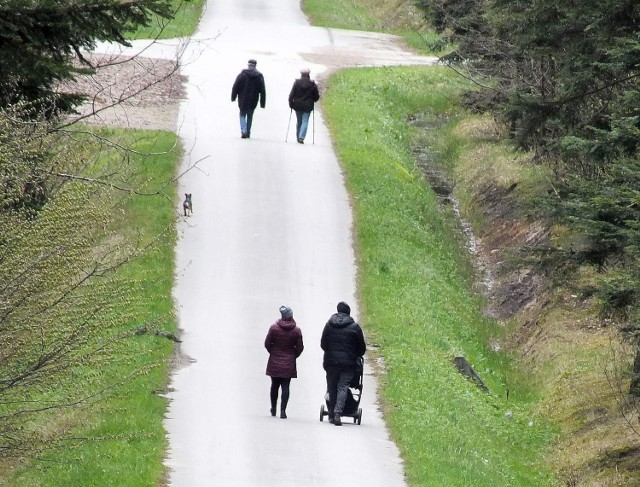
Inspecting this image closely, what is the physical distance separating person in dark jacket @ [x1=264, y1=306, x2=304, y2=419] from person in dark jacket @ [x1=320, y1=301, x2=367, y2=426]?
0.38 m

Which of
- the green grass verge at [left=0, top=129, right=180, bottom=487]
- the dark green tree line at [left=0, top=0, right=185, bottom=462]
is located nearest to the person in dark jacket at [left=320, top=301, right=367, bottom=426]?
the green grass verge at [left=0, top=129, right=180, bottom=487]

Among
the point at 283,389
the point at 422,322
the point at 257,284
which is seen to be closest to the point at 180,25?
the point at 257,284

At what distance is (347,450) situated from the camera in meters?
16.1

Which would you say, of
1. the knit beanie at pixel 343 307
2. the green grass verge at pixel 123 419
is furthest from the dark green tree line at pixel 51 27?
the knit beanie at pixel 343 307

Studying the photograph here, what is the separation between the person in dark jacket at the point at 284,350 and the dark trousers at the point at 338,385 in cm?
49

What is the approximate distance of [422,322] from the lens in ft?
77.0

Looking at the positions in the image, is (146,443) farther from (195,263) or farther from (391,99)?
(391,99)

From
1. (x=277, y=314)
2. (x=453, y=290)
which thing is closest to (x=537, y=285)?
(x=453, y=290)

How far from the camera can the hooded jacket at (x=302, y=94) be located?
3161 centimetres

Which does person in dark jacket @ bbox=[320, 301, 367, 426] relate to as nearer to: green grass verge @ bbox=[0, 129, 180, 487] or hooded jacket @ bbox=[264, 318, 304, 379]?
hooded jacket @ bbox=[264, 318, 304, 379]

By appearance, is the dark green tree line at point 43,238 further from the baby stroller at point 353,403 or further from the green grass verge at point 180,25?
the green grass verge at point 180,25

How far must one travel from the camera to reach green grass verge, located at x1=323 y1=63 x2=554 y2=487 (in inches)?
694

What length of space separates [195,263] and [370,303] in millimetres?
3494

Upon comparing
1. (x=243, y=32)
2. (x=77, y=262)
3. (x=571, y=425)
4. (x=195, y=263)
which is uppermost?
(x=243, y=32)
